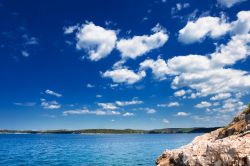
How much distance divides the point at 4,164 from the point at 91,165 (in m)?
15.1

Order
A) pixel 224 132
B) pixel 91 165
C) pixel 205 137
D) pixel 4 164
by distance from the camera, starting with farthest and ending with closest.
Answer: pixel 4 164, pixel 91 165, pixel 205 137, pixel 224 132

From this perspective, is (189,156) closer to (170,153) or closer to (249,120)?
(170,153)

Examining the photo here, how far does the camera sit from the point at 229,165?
58.4ft

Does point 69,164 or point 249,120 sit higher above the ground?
point 249,120

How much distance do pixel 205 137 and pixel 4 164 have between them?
1346 inches

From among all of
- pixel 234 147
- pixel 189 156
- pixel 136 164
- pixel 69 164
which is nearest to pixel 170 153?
pixel 189 156

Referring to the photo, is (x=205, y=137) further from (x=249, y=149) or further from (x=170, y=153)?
(x=249, y=149)

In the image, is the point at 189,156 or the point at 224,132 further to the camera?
the point at 224,132

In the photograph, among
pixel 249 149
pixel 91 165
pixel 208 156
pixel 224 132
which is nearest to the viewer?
pixel 249 149

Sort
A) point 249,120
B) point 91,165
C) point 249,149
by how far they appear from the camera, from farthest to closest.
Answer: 1. point 91,165
2. point 249,120
3. point 249,149

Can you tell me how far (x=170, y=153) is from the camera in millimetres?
27109

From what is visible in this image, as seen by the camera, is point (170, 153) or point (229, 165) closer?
point (229, 165)

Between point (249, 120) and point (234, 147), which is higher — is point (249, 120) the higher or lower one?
the higher one

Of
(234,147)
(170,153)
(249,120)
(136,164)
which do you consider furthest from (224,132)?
(136,164)
